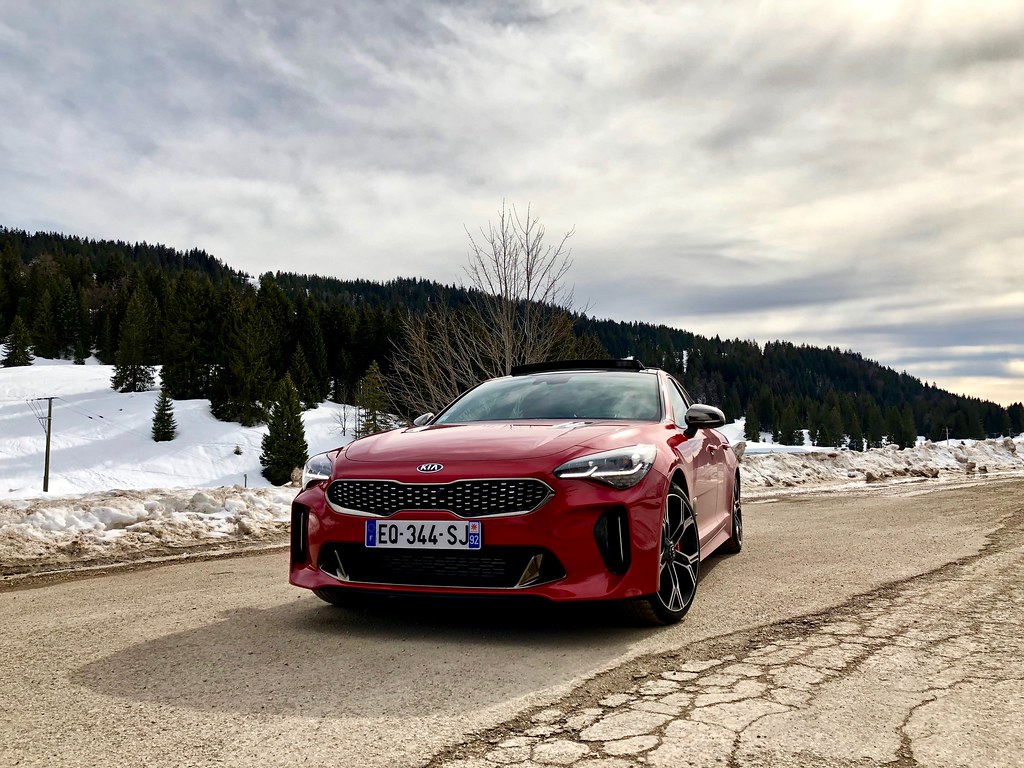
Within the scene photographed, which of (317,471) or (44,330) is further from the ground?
(44,330)

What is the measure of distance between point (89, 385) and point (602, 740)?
103320 mm

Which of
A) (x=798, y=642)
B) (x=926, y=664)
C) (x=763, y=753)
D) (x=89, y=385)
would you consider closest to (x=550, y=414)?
(x=798, y=642)

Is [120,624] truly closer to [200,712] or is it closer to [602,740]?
[200,712]

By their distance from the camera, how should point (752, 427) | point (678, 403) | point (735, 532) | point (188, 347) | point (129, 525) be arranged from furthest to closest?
1. point (752, 427)
2. point (188, 347)
3. point (129, 525)
4. point (735, 532)
5. point (678, 403)

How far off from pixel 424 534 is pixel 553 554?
2.07ft

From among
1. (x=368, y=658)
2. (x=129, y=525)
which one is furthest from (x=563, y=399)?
(x=129, y=525)

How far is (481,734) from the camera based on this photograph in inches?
104

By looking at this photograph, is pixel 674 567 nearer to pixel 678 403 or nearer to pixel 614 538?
Answer: pixel 614 538

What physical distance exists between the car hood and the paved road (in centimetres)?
90

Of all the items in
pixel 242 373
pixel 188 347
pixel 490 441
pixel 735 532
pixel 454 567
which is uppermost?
pixel 188 347

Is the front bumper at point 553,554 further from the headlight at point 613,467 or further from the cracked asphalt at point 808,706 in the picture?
the cracked asphalt at point 808,706

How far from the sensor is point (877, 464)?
19672 mm

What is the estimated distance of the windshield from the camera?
17.1 feet

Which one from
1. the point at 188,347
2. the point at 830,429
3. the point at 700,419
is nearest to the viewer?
the point at 700,419
